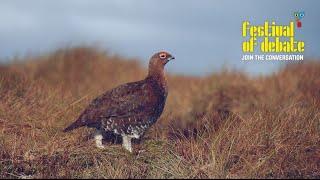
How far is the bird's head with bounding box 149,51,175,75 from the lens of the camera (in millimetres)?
9070

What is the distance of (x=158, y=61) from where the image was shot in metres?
9.13

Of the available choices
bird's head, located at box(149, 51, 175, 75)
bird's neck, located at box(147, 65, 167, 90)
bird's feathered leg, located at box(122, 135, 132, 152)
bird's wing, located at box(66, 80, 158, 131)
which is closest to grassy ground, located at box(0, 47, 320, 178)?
bird's feathered leg, located at box(122, 135, 132, 152)

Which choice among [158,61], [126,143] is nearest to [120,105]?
[126,143]

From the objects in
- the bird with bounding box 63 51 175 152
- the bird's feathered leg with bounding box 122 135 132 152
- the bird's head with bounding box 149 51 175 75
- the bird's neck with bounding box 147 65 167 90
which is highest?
the bird's head with bounding box 149 51 175 75

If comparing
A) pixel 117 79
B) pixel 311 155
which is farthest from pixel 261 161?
pixel 117 79

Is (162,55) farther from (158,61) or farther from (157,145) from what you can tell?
(157,145)

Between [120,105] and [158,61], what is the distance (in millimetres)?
1021

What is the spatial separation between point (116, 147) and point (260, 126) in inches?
67.2

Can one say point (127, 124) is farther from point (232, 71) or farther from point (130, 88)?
point (232, 71)

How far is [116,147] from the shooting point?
8.31 meters

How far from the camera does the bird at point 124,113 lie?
835 centimetres

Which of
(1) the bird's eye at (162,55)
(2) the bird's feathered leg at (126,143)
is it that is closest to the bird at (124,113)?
(2) the bird's feathered leg at (126,143)

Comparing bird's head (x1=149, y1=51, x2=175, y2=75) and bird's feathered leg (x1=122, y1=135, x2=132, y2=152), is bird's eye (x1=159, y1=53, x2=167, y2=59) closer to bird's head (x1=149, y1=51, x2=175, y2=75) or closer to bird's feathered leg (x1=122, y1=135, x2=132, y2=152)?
bird's head (x1=149, y1=51, x2=175, y2=75)

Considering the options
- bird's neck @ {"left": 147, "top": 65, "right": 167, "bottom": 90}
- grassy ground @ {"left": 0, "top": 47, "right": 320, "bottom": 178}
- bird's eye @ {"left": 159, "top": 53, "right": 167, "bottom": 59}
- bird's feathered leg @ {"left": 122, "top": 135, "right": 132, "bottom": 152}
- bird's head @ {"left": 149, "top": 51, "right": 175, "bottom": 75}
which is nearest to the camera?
grassy ground @ {"left": 0, "top": 47, "right": 320, "bottom": 178}
